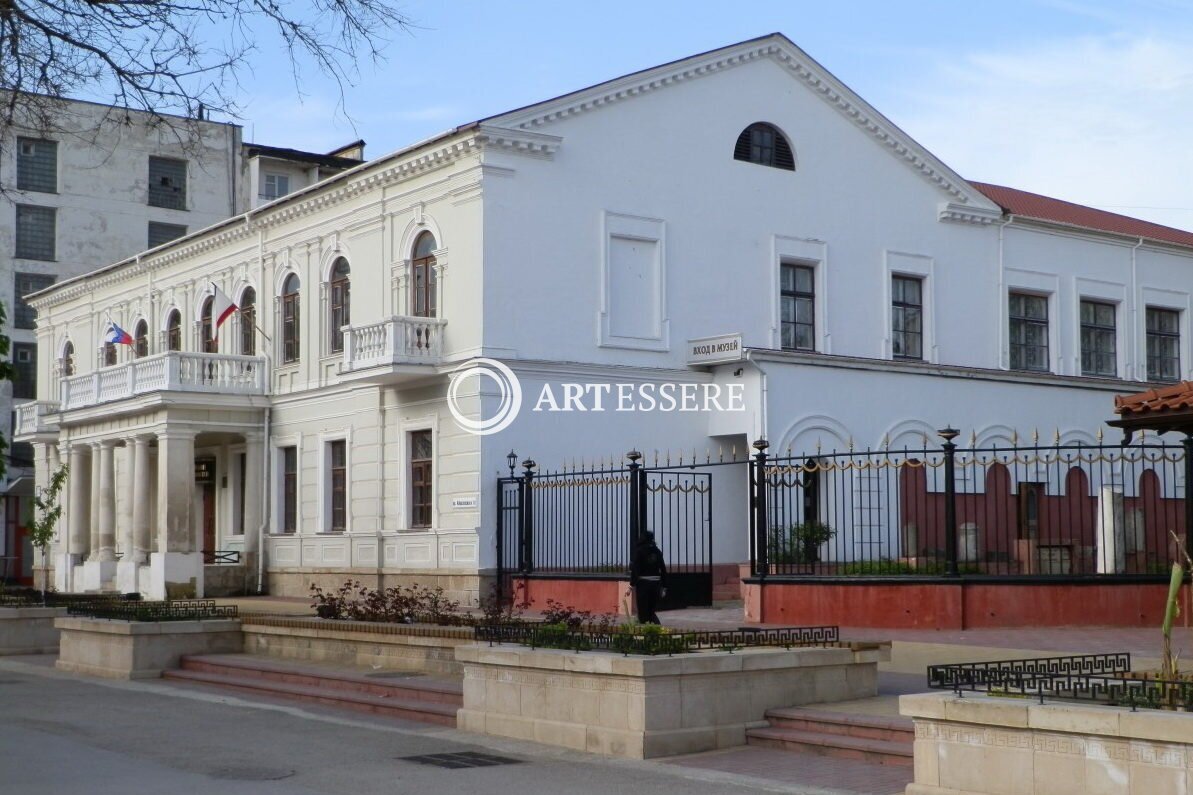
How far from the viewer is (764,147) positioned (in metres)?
33.2

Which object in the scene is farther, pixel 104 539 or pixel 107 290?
pixel 107 290

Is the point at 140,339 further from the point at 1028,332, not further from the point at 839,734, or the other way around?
the point at 839,734

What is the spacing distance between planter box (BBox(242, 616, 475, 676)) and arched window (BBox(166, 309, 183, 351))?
778 inches

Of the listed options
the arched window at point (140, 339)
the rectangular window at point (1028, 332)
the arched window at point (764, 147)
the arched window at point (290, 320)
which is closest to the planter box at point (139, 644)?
the arched window at point (290, 320)

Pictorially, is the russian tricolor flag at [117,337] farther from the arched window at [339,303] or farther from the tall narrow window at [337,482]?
the tall narrow window at [337,482]

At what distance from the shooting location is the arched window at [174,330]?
4122cm

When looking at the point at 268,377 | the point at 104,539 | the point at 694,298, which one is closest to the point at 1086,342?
the point at 694,298

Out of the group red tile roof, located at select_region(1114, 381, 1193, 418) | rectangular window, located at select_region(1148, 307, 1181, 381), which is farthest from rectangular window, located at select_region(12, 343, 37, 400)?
red tile roof, located at select_region(1114, 381, 1193, 418)

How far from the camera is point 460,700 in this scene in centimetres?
1644

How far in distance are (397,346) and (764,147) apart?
946 cm

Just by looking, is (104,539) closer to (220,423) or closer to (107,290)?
(220,423)

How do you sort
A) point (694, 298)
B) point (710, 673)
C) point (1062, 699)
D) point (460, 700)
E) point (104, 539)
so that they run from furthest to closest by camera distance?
point (104, 539) < point (694, 298) < point (460, 700) < point (710, 673) < point (1062, 699)

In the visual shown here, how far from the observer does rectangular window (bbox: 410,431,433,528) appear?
3062 centimetres

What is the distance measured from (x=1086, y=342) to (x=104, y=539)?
25502 millimetres
